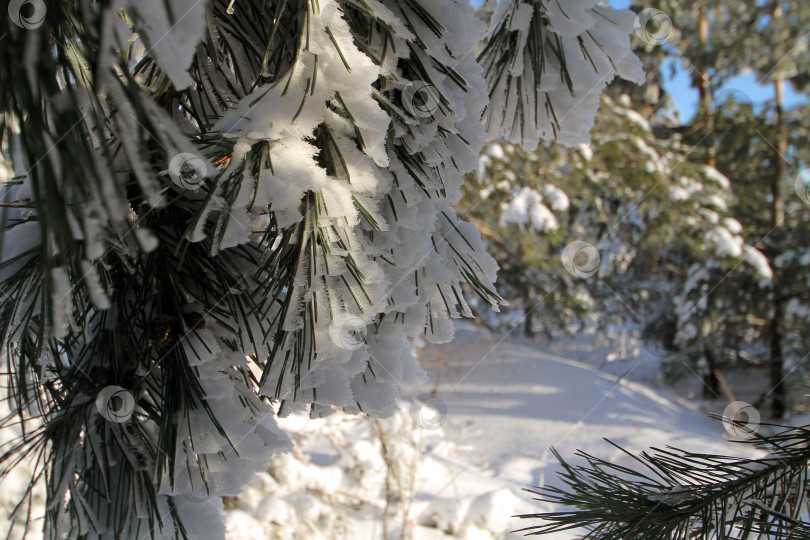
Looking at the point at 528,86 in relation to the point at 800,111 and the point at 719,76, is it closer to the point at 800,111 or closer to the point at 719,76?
the point at 800,111

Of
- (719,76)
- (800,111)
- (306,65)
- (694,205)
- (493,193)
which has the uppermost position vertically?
(719,76)

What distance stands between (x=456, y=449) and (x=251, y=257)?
3523mm

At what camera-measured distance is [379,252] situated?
69cm

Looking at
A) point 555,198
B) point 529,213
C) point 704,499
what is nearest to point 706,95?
point 555,198

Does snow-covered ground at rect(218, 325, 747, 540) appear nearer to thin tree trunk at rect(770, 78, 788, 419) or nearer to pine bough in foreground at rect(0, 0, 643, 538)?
thin tree trunk at rect(770, 78, 788, 419)

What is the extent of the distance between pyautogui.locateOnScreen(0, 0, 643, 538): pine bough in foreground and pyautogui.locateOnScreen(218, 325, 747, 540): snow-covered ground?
6.33 ft

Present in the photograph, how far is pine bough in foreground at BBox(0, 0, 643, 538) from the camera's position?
1.95ft

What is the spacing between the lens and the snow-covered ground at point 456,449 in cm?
274

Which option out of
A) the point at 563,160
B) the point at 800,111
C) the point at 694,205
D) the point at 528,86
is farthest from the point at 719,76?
the point at 528,86

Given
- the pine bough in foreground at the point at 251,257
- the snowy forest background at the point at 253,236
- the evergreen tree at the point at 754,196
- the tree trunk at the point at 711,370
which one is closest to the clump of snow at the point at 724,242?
the evergreen tree at the point at 754,196

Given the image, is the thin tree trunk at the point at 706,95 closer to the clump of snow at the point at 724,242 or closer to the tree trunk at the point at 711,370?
the clump of snow at the point at 724,242

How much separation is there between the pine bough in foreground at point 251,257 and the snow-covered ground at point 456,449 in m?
1.93

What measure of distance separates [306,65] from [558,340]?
9066mm

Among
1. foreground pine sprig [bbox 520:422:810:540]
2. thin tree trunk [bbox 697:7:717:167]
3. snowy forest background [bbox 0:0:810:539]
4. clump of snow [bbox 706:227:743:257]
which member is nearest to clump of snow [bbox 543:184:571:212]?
clump of snow [bbox 706:227:743:257]
